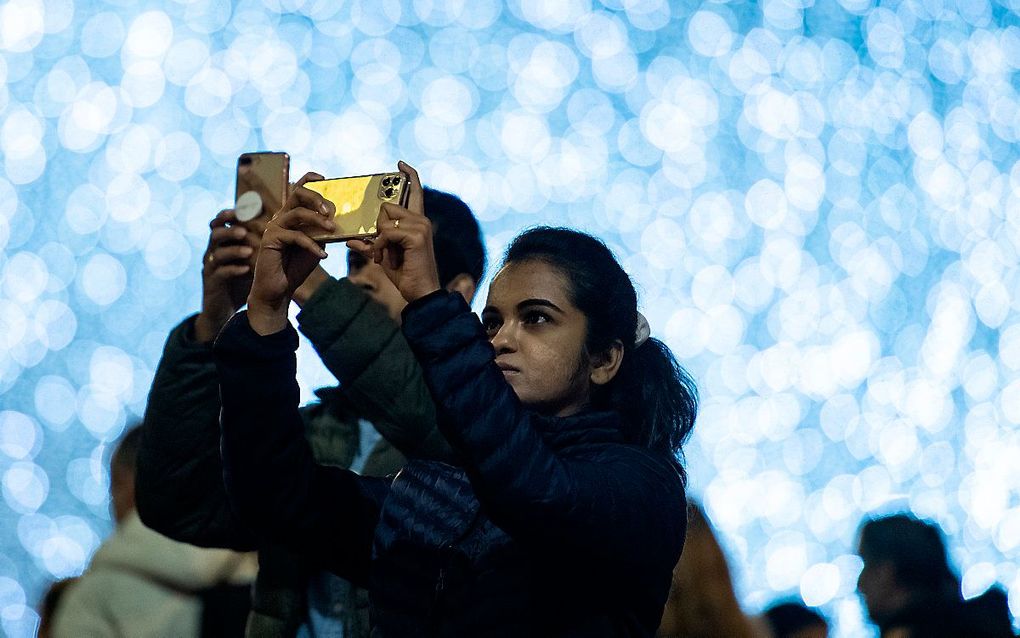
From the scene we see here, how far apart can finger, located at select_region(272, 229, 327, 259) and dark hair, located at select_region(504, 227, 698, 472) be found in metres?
0.27

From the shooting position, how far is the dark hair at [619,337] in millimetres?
1320

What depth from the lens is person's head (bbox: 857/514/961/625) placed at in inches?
88.2

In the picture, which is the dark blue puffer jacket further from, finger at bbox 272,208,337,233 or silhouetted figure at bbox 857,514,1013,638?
silhouetted figure at bbox 857,514,1013,638

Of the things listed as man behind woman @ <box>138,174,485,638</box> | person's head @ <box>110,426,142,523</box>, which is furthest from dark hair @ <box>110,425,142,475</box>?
man behind woman @ <box>138,174,485,638</box>

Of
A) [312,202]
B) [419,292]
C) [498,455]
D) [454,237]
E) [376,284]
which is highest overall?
[454,237]

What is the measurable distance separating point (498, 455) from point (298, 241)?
0.26 meters

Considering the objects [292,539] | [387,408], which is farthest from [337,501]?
[387,408]

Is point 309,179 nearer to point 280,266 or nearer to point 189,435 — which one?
point 280,266

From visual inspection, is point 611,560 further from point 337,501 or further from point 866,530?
point 866,530

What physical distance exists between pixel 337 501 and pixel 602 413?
0.25 metres

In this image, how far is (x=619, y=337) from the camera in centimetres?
136

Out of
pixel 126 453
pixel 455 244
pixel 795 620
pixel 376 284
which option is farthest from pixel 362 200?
pixel 795 620

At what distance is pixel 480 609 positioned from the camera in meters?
1.08

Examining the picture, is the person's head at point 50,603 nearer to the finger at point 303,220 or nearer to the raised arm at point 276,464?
the raised arm at point 276,464
